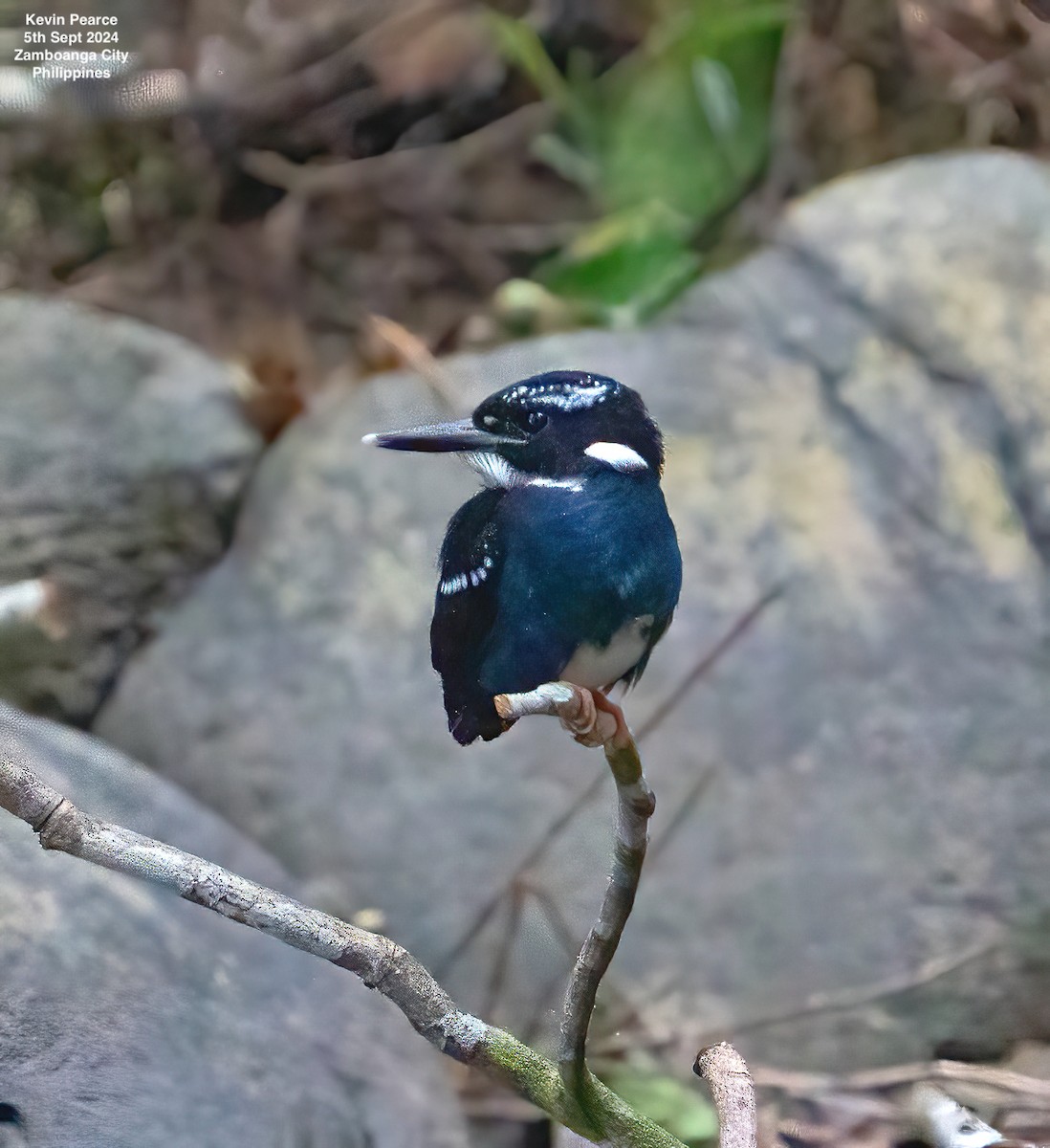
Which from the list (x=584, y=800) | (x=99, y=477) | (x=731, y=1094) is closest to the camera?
(x=731, y=1094)

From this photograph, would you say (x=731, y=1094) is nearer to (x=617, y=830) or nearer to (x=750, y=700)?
(x=617, y=830)

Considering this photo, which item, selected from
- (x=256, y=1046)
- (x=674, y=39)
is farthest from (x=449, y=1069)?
(x=674, y=39)

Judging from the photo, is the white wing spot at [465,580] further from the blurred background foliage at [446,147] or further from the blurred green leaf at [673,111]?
the blurred green leaf at [673,111]

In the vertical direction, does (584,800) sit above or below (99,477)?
below

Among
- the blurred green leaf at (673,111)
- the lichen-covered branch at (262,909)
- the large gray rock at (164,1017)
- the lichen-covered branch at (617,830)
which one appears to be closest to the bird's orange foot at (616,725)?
the lichen-covered branch at (617,830)

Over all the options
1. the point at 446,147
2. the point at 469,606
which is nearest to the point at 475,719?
the point at 469,606

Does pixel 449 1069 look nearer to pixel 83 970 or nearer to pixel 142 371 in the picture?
pixel 83 970
